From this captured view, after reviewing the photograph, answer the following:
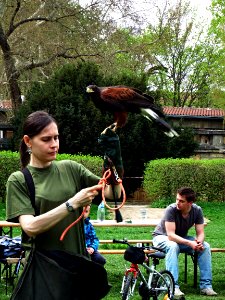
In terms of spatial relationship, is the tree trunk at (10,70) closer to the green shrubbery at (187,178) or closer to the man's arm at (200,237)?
the green shrubbery at (187,178)

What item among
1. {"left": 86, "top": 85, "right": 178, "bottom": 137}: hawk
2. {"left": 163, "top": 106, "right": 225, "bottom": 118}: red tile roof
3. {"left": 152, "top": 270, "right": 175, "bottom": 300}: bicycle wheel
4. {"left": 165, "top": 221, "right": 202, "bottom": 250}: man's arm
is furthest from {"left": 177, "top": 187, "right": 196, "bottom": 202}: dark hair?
{"left": 163, "top": 106, "right": 225, "bottom": 118}: red tile roof

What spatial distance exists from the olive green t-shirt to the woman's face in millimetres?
69

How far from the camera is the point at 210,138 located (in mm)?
35594

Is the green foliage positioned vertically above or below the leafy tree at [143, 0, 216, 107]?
below

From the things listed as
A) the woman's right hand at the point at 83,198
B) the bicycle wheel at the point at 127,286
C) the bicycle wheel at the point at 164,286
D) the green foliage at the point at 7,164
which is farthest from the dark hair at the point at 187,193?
the green foliage at the point at 7,164

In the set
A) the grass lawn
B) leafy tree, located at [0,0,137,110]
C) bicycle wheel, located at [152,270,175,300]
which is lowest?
the grass lawn

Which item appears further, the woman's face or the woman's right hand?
the woman's face

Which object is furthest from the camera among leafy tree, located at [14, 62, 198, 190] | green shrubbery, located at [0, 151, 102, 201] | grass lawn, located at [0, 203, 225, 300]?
leafy tree, located at [14, 62, 198, 190]

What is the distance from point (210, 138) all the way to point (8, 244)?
28.5 meters

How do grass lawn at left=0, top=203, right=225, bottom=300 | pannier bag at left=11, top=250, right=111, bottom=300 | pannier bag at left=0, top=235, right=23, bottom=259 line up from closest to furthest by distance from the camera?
1. pannier bag at left=11, top=250, right=111, bottom=300
2. pannier bag at left=0, top=235, right=23, bottom=259
3. grass lawn at left=0, top=203, right=225, bottom=300

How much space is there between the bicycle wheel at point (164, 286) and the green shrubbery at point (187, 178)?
1364 cm

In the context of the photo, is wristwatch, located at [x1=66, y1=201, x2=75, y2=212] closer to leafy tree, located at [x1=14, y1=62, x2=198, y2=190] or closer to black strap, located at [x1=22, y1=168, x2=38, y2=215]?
black strap, located at [x1=22, y1=168, x2=38, y2=215]

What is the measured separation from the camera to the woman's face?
11.2 feet

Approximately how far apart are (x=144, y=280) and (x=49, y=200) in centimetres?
387
